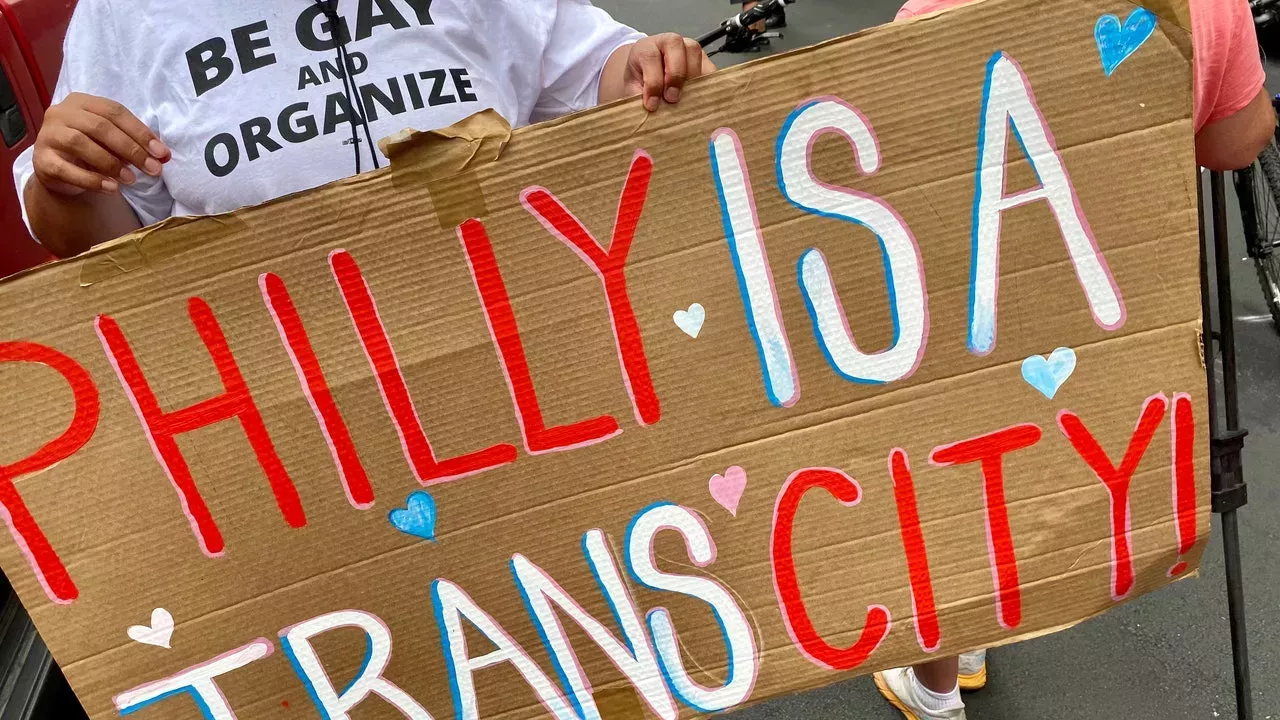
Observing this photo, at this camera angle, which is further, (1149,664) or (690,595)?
(1149,664)

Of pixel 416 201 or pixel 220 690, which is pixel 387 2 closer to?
pixel 416 201

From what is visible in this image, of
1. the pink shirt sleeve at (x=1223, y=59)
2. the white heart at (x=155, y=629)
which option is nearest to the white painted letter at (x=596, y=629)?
the white heart at (x=155, y=629)

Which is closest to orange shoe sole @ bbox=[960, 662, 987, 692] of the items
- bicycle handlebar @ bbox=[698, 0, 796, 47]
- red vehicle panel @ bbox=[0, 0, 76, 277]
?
red vehicle panel @ bbox=[0, 0, 76, 277]

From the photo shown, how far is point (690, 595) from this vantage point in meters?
1.02

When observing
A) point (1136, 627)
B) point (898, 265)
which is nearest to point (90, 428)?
point (898, 265)

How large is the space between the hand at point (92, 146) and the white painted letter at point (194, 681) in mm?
480

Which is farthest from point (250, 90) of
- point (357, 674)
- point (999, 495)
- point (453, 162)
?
point (999, 495)

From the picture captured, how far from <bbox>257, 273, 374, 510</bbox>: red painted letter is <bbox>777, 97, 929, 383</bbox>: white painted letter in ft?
1.55

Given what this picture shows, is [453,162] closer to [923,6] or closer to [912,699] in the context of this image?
[923,6]

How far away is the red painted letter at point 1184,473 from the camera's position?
1007mm

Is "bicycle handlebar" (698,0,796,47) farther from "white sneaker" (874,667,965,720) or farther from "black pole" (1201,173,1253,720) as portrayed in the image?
"black pole" (1201,173,1253,720)

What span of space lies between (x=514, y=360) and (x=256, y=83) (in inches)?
15.9

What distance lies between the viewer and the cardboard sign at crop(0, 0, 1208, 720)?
35.1 inches

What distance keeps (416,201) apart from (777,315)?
361mm
